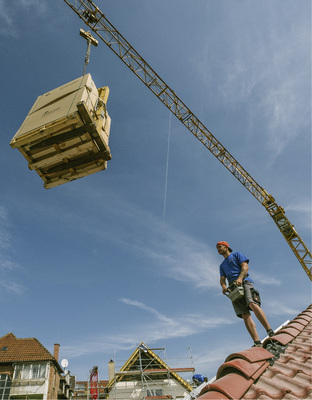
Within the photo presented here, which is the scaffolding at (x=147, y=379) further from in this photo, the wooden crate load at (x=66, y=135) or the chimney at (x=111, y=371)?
the wooden crate load at (x=66, y=135)

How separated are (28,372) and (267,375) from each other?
72.5ft

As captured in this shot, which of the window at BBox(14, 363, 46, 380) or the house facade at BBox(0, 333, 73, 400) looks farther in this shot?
the window at BBox(14, 363, 46, 380)

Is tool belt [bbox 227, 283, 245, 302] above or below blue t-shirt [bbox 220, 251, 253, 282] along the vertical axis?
below

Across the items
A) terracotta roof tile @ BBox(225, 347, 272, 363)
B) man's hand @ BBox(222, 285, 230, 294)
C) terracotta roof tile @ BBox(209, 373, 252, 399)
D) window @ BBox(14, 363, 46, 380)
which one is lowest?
terracotta roof tile @ BBox(209, 373, 252, 399)

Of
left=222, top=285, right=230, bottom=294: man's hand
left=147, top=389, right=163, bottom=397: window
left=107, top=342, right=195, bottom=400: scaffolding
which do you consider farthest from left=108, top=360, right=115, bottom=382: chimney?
left=222, top=285, right=230, bottom=294: man's hand

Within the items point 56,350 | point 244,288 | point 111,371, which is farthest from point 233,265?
point 56,350

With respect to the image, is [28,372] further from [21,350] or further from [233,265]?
[233,265]

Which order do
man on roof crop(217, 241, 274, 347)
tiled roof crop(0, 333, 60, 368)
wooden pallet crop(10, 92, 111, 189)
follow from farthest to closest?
1. tiled roof crop(0, 333, 60, 368)
2. wooden pallet crop(10, 92, 111, 189)
3. man on roof crop(217, 241, 274, 347)

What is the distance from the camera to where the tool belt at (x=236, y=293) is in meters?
3.48

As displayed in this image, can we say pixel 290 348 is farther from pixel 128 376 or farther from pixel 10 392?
pixel 10 392

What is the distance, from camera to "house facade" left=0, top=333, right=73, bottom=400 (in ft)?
58.4

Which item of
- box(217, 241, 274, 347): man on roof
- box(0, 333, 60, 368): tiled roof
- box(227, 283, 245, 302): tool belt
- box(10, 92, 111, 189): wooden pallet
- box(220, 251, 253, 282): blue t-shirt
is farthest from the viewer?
box(0, 333, 60, 368): tiled roof

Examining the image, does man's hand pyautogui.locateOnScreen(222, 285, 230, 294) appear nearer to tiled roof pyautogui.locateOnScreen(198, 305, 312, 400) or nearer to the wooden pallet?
tiled roof pyautogui.locateOnScreen(198, 305, 312, 400)

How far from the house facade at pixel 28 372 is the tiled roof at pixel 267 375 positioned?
20.9m
